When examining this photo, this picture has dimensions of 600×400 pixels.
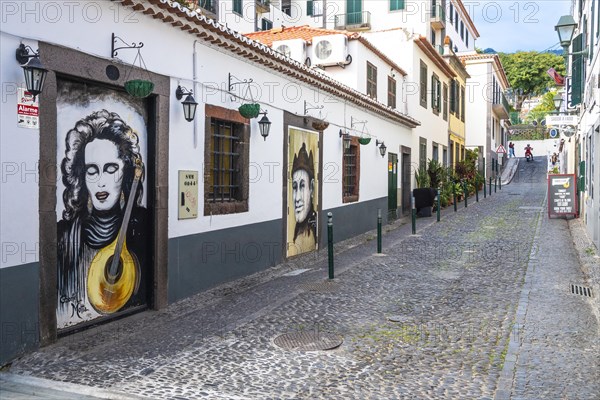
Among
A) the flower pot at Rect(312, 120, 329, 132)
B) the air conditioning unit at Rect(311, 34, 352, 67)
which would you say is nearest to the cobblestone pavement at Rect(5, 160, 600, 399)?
the flower pot at Rect(312, 120, 329, 132)

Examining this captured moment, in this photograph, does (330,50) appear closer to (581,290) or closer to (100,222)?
(581,290)

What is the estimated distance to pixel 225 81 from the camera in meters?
8.74

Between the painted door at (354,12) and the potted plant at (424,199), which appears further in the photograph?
the painted door at (354,12)

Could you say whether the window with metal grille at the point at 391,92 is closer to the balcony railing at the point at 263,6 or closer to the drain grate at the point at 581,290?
the balcony railing at the point at 263,6

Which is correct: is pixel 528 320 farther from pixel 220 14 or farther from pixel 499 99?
pixel 499 99

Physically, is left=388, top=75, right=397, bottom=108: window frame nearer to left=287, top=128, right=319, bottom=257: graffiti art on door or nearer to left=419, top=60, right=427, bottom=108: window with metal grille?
left=419, top=60, right=427, bottom=108: window with metal grille

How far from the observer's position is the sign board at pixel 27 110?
205 inches

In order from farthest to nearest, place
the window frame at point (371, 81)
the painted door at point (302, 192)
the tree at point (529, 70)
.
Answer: the tree at point (529, 70)
the window frame at point (371, 81)
the painted door at point (302, 192)

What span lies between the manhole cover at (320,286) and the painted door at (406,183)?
11.5 m

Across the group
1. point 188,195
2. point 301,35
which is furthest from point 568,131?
point 188,195

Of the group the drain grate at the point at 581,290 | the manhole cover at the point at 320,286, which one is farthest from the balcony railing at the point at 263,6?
the drain grate at the point at 581,290

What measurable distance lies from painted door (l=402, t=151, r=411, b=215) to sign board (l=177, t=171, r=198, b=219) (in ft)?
42.2

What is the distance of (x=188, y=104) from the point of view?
748 cm

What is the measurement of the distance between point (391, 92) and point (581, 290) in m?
11.9
